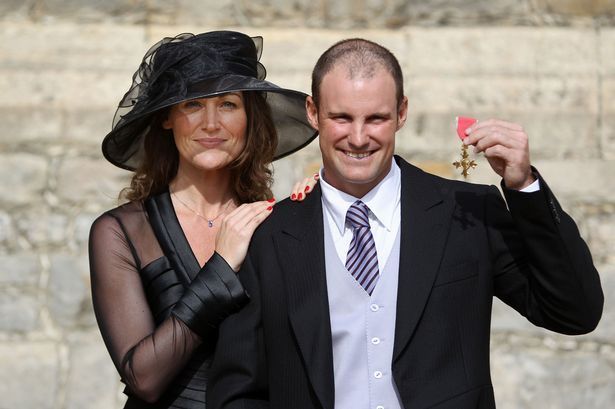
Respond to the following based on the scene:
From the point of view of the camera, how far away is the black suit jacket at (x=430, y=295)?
9.27ft

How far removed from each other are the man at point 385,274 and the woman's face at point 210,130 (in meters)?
0.43

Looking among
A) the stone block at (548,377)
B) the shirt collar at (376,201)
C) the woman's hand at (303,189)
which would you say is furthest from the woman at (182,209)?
the stone block at (548,377)

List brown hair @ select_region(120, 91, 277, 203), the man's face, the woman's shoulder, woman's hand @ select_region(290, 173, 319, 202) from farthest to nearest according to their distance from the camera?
brown hair @ select_region(120, 91, 277, 203) < the woman's shoulder < woman's hand @ select_region(290, 173, 319, 202) < the man's face

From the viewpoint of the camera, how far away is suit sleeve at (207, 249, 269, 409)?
296 centimetres

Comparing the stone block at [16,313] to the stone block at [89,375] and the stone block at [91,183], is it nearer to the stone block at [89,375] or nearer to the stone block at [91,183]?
the stone block at [89,375]

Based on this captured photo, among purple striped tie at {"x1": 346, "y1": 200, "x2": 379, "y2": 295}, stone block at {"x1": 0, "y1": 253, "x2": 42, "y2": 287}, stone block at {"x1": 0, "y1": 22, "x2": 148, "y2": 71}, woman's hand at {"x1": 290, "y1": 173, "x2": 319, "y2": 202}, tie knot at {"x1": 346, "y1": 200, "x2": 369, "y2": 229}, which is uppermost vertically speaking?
stone block at {"x1": 0, "y1": 22, "x2": 148, "y2": 71}

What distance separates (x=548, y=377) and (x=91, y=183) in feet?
7.41

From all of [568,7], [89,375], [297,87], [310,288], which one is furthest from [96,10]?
[310,288]

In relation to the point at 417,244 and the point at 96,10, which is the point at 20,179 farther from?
the point at 417,244

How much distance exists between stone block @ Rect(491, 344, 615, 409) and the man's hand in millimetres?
2495

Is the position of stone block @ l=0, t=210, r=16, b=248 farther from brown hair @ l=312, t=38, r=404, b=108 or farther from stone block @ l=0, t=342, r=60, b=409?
brown hair @ l=312, t=38, r=404, b=108

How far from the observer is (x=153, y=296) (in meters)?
3.37

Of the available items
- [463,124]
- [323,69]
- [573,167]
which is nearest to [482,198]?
[463,124]

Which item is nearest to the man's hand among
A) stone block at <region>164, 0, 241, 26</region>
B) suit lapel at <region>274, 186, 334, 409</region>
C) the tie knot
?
the tie knot
